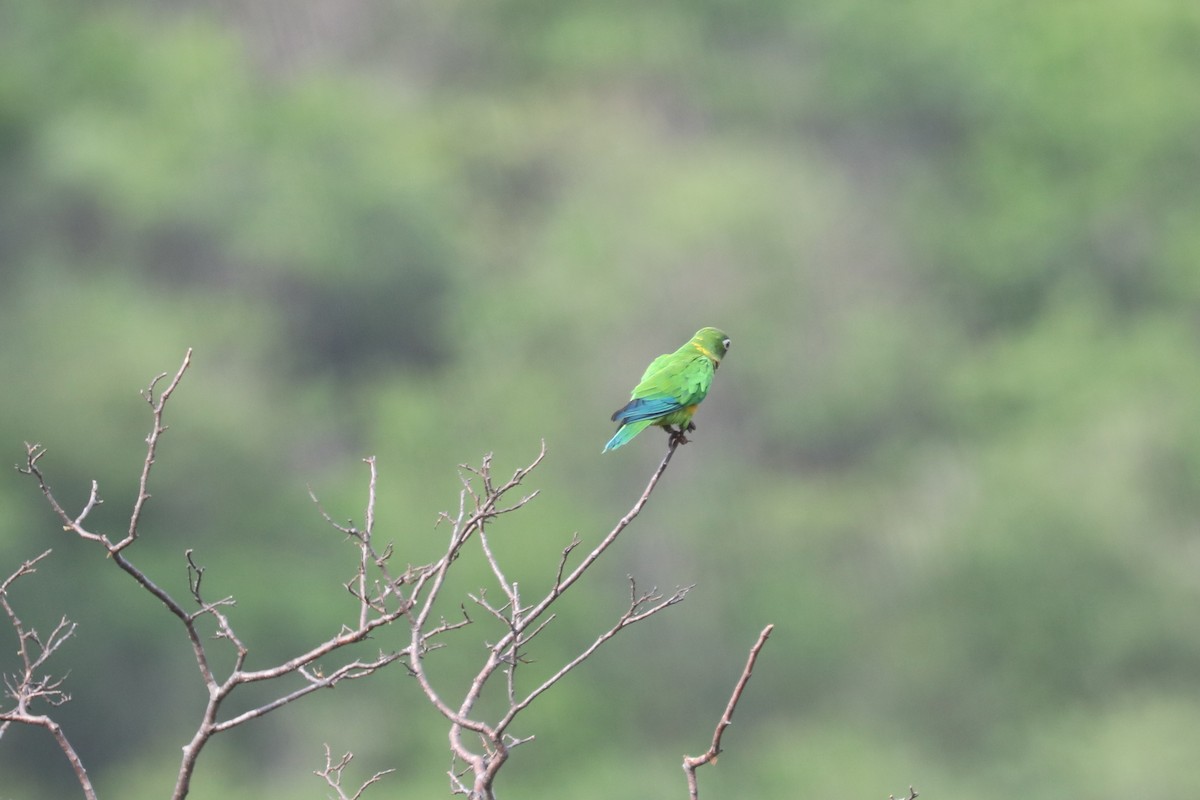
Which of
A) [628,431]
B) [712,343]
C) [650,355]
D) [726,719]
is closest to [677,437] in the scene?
[628,431]

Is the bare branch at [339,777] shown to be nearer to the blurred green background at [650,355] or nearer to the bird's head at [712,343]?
the bird's head at [712,343]

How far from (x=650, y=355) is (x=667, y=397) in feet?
134

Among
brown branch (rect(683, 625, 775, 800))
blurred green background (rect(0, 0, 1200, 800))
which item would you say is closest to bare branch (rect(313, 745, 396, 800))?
brown branch (rect(683, 625, 775, 800))

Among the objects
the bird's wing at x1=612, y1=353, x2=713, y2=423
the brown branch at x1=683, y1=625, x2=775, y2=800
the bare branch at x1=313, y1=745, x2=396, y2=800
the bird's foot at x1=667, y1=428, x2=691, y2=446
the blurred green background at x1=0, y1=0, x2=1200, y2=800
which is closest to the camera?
the brown branch at x1=683, y1=625, x2=775, y2=800

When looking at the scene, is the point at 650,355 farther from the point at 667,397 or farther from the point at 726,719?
the point at 726,719

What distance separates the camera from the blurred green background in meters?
42.4

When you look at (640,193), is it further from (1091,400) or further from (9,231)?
(9,231)

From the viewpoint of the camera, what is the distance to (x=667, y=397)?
766 centimetres

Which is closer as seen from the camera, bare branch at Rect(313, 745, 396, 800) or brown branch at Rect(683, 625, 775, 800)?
brown branch at Rect(683, 625, 775, 800)

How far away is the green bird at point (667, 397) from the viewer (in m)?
7.56

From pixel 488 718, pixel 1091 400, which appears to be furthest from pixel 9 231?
pixel 1091 400

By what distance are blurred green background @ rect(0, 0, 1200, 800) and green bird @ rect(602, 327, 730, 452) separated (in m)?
30.6

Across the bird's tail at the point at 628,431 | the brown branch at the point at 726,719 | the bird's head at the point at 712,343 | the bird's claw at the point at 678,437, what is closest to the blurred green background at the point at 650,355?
the bird's head at the point at 712,343

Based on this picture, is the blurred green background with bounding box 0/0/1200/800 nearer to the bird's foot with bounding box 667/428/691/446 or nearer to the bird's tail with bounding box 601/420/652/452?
the bird's tail with bounding box 601/420/652/452
